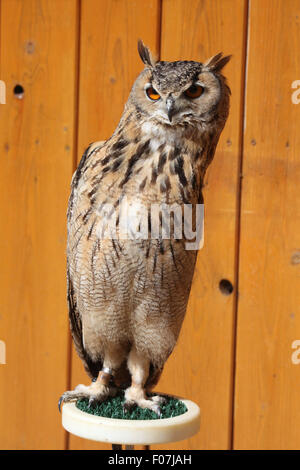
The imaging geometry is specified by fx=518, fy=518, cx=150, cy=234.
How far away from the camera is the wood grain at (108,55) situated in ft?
4.17

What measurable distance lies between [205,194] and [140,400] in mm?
565

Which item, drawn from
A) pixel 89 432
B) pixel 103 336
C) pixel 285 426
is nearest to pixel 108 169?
pixel 103 336

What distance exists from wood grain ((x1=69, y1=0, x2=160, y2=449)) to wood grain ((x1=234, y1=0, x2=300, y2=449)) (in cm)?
27

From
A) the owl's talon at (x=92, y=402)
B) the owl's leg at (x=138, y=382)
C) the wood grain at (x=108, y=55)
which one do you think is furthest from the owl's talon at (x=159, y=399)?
the wood grain at (x=108, y=55)

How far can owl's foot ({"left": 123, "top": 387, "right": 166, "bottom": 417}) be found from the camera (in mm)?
890

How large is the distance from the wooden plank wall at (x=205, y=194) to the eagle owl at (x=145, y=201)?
389mm

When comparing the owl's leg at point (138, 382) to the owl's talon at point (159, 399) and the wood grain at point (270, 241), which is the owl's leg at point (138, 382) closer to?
the owl's talon at point (159, 399)

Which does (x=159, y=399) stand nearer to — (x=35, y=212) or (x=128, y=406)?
(x=128, y=406)

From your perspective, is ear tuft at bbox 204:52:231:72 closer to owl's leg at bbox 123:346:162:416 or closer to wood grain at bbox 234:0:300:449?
wood grain at bbox 234:0:300:449

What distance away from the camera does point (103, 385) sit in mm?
951

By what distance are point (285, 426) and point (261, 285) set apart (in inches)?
13.9

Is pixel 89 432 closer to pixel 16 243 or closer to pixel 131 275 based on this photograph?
pixel 131 275

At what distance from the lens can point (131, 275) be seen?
855mm

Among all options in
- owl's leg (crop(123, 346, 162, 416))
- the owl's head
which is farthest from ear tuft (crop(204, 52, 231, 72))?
owl's leg (crop(123, 346, 162, 416))
